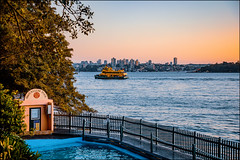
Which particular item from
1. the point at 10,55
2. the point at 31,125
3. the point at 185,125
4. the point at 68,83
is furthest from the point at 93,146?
the point at 185,125

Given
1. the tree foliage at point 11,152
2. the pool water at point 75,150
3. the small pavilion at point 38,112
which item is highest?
the tree foliage at point 11,152

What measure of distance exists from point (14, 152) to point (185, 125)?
33200 mm

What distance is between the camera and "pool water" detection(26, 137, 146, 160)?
595 inches

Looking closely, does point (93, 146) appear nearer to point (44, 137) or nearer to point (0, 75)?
point (44, 137)

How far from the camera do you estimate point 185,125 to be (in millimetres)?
36531

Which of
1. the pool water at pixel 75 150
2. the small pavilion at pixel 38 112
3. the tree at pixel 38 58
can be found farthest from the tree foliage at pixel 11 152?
the small pavilion at pixel 38 112

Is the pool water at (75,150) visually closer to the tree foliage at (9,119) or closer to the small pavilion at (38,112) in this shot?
the small pavilion at (38,112)

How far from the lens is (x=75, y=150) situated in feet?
53.7

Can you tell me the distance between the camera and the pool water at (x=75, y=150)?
15.1m

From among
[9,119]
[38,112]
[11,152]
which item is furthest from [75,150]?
[11,152]

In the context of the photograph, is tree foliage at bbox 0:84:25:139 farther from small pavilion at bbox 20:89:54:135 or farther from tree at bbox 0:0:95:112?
small pavilion at bbox 20:89:54:135

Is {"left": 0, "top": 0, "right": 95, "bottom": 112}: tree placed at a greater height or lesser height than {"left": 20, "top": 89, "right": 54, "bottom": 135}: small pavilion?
greater

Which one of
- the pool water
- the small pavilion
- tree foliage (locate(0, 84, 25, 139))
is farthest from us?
the small pavilion

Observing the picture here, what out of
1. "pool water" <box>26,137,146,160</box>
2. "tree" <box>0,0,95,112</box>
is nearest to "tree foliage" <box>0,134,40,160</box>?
"tree" <box>0,0,95,112</box>
